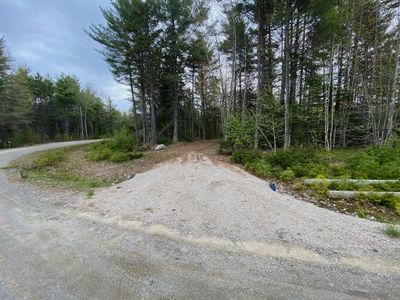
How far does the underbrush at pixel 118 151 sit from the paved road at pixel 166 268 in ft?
25.5

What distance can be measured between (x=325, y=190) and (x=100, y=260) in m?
5.02

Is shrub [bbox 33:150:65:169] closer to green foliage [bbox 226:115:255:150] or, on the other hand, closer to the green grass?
green foliage [bbox 226:115:255:150]

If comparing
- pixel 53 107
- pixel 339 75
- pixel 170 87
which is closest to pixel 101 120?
pixel 53 107

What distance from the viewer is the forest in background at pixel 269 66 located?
10258mm

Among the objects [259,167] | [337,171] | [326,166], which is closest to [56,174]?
[259,167]

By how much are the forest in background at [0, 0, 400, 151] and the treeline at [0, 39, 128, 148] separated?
198mm

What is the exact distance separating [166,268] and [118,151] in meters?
11.3

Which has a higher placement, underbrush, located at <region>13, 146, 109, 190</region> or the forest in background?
the forest in background

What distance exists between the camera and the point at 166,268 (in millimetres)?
2418

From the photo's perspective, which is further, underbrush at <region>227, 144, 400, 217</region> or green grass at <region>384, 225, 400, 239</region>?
underbrush at <region>227, 144, 400, 217</region>

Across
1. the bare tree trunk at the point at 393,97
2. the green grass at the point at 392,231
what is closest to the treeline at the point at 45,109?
the green grass at the point at 392,231

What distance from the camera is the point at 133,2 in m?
14.2

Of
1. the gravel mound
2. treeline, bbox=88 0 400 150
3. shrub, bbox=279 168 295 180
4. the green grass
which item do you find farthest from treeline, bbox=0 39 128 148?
the green grass

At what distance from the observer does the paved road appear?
2.04 m
